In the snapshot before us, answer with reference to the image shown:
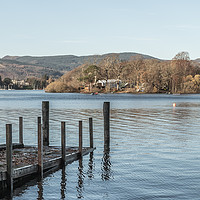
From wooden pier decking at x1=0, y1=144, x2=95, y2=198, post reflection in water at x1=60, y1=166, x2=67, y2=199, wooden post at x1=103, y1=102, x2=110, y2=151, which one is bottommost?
post reflection in water at x1=60, y1=166, x2=67, y2=199

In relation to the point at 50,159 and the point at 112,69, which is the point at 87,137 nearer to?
the point at 50,159

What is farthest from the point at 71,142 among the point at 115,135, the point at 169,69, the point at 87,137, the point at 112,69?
the point at 112,69

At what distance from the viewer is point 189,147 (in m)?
27.2

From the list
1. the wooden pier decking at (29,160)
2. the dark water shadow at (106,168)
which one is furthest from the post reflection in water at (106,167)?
the wooden pier decking at (29,160)

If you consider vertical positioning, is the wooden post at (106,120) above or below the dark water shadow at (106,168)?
above

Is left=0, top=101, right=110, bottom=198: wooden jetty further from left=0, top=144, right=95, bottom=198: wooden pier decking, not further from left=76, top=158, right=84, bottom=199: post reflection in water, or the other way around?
left=76, top=158, right=84, bottom=199: post reflection in water

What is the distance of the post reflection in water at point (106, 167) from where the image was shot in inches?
740

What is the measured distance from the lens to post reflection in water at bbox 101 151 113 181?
61.7ft

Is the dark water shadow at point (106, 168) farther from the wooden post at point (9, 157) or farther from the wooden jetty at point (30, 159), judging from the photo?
the wooden post at point (9, 157)

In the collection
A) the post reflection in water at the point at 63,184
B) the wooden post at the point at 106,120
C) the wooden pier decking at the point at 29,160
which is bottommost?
the post reflection in water at the point at 63,184

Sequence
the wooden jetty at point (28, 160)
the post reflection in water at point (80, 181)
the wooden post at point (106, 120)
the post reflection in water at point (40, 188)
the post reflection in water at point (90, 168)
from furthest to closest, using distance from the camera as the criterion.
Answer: the wooden post at point (106, 120) → the post reflection in water at point (90, 168) → the post reflection in water at point (80, 181) → the post reflection in water at point (40, 188) → the wooden jetty at point (28, 160)

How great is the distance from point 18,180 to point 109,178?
14.1ft

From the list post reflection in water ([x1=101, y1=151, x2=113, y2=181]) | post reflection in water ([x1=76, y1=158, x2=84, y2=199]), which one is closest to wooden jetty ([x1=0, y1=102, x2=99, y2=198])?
post reflection in water ([x1=76, y1=158, x2=84, y2=199])

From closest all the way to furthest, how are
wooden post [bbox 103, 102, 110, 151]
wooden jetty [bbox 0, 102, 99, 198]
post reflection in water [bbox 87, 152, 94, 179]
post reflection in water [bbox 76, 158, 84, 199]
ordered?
1. wooden jetty [bbox 0, 102, 99, 198]
2. post reflection in water [bbox 76, 158, 84, 199]
3. post reflection in water [bbox 87, 152, 94, 179]
4. wooden post [bbox 103, 102, 110, 151]
